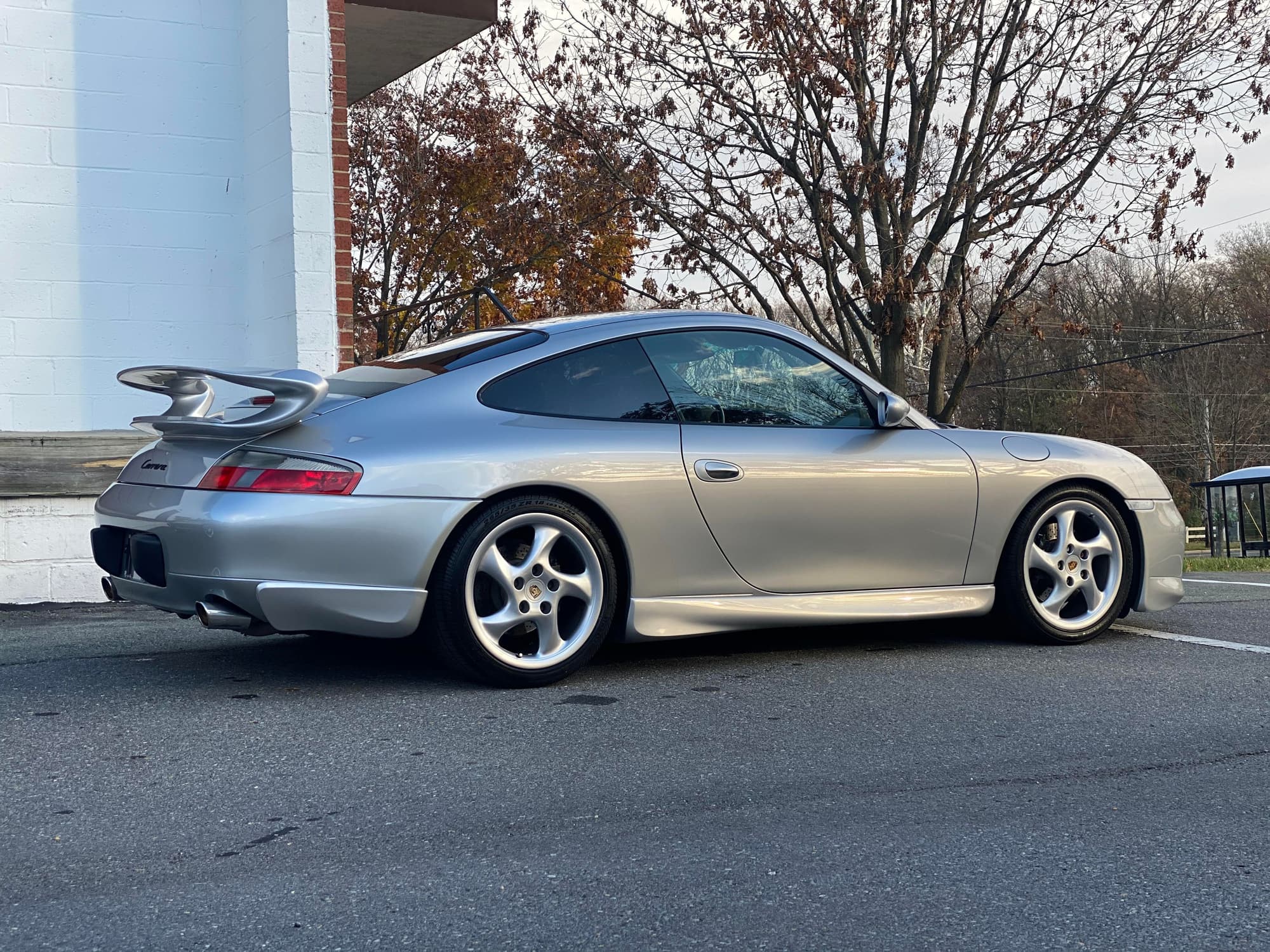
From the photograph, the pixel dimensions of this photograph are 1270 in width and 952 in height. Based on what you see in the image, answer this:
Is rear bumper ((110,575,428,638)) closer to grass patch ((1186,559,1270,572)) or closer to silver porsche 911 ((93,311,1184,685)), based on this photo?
silver porsche 911 ((93,311,1184,685))

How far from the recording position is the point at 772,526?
4777mm

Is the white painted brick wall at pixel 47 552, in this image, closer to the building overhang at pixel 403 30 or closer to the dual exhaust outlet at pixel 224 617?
the dual exhaust outlet at pixel 224 617

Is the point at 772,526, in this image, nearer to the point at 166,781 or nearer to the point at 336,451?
the point at 336,451

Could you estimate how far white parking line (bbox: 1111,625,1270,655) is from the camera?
214 inches

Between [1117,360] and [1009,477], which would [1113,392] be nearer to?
[1117,360]

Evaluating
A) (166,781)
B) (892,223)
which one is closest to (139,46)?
(166,781)

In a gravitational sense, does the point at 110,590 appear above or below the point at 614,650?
above

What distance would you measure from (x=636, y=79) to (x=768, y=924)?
14.3 meters

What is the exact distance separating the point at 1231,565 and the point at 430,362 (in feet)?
40.8

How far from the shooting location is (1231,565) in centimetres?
1472

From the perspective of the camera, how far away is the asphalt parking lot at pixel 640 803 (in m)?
2.45

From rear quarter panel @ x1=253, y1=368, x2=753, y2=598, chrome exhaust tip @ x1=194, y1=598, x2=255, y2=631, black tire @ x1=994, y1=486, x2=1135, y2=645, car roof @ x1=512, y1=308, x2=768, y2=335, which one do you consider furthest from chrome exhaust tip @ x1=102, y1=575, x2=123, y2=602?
black tire @ x1=994, y1=486, x2=1135, y2=645

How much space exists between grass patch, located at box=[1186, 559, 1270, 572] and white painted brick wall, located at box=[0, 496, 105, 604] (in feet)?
33.5

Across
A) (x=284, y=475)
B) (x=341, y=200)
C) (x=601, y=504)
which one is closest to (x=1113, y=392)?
(x=341, y=200)
